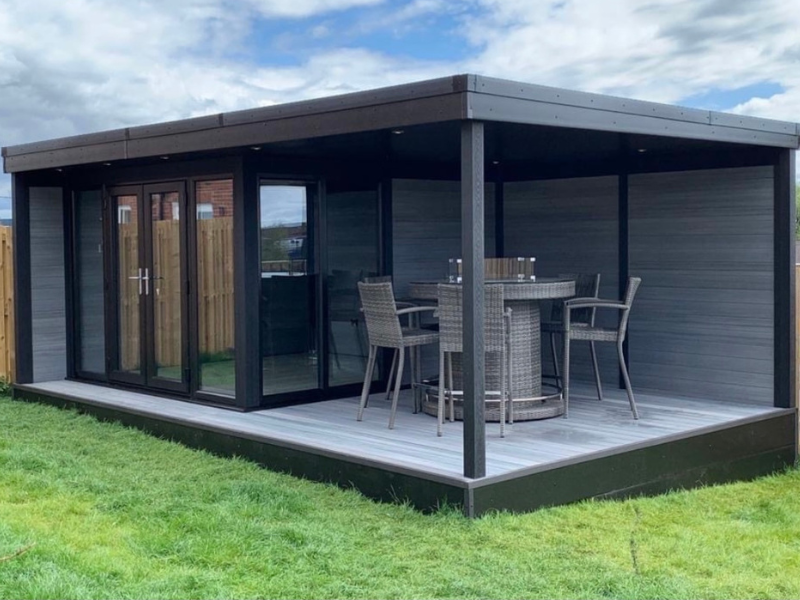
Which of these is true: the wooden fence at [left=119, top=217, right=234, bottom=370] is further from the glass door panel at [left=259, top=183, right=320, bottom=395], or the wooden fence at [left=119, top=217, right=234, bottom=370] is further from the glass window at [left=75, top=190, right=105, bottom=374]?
the glass window at [left=75, top=190, right=105, bottom=374]

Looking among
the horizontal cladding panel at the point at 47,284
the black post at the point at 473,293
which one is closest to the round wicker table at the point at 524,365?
the black post at the point at 473,293

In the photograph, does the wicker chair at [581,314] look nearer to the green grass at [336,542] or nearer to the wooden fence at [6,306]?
the green grass at [336,542]

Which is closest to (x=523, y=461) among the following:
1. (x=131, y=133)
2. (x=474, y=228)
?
(x=474, y=228)

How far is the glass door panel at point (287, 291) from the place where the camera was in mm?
6945

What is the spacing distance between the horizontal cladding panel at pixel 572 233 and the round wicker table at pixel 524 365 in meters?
1.51

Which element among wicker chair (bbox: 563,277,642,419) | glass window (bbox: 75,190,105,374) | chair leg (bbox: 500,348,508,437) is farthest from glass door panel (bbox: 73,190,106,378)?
wicker chair (bbox: 563,277,642,419)

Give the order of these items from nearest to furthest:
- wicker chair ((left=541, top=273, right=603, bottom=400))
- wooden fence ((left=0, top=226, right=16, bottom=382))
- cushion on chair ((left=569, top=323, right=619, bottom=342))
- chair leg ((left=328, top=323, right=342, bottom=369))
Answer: cushion on chair ((left=569, top=323, right=619, bottom=342)) → wicker chair ((left=541, top=273, right=603, bottom=400)) → chair leg ((left=328, top=323, right=342, bottom=369)) → wooden fence ((left=0, top=226, right=16, bottom=382))

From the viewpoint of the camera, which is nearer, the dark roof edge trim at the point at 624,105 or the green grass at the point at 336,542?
the green grass at the point at 336,542

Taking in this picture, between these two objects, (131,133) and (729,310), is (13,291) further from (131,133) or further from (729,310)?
(729,310)

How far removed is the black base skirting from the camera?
4.82 metres

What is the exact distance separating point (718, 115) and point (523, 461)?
2715 millimetres

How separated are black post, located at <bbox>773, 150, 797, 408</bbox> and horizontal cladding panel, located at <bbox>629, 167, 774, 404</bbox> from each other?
62 mm

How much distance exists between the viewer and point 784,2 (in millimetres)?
9781

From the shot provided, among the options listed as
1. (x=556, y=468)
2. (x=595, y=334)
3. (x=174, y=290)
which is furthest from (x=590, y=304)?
(x=174, y=290)
